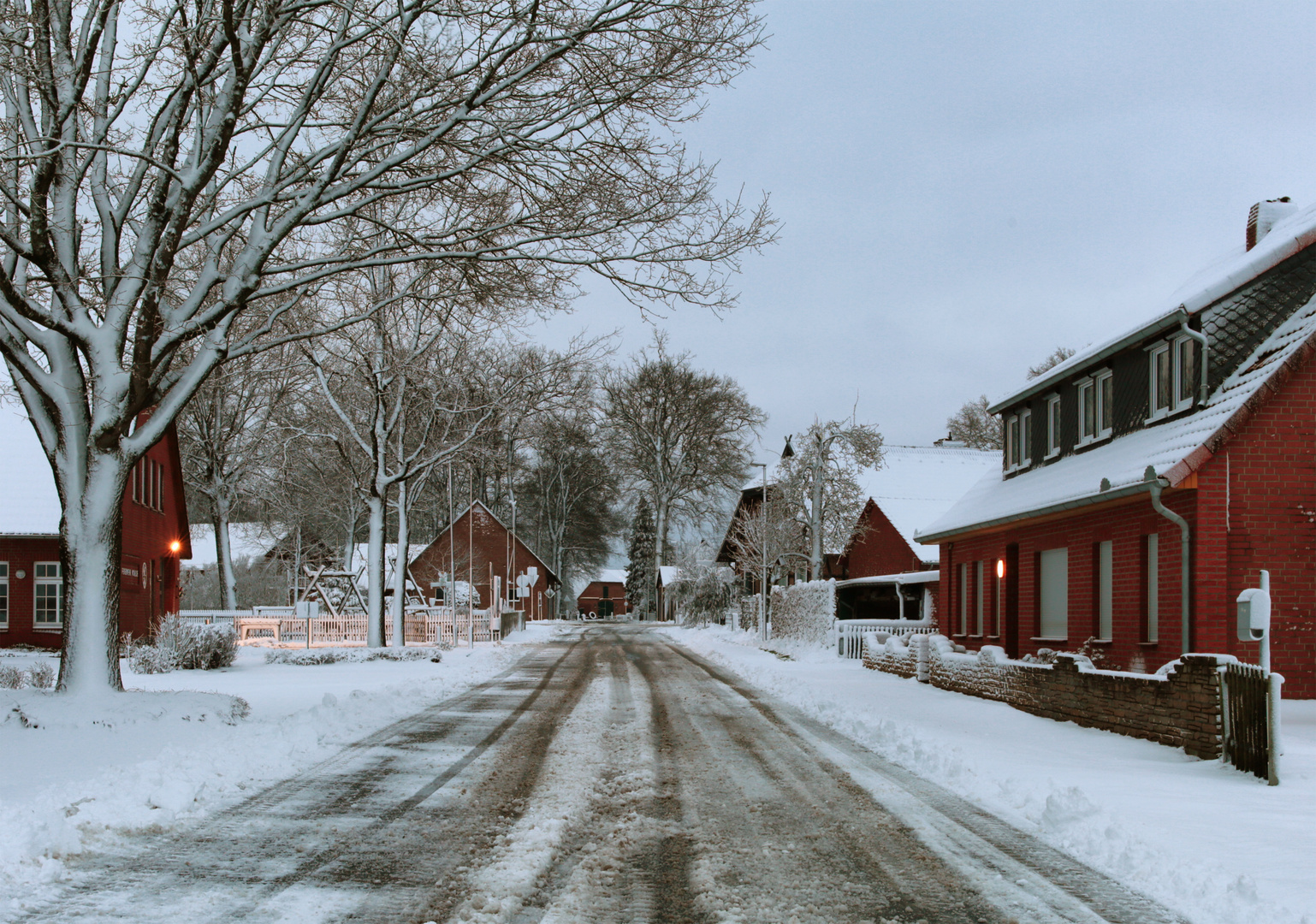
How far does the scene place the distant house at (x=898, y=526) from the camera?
137ft

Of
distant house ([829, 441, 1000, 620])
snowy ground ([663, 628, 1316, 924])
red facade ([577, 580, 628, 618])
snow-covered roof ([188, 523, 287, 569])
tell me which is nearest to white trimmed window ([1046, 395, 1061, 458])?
snowy ground ([663, 628, 1316, 924])

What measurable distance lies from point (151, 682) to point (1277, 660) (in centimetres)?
1795

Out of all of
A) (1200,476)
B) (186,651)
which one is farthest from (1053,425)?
(186,651)

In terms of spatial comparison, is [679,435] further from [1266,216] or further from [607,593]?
[607,593]

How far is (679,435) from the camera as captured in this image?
2687 inches

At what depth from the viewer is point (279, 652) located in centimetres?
2855

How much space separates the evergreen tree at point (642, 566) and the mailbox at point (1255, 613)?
81711 millimetres

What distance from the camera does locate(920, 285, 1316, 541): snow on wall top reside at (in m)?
15.4

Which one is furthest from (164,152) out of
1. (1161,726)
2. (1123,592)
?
(1123,592)

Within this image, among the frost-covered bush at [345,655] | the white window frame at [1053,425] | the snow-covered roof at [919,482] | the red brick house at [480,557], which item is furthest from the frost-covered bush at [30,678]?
the red brick house at [480,557]

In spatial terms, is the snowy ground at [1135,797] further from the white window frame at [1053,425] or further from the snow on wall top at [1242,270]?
the white window frame at [1053,425]

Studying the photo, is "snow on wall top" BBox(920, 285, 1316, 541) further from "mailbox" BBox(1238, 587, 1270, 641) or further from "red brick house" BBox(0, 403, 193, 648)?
"red brick house" BBox(0, 403, 193, 648)

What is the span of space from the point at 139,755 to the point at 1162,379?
15.8 metres

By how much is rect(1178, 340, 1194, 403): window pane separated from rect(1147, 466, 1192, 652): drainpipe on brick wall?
2709mm
